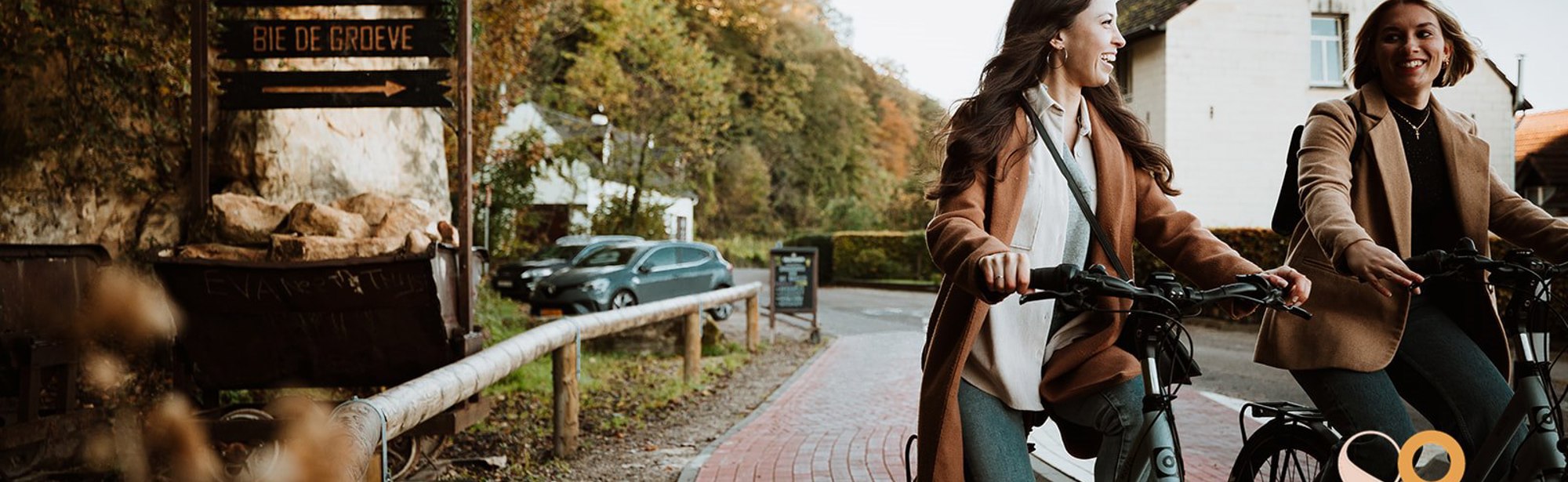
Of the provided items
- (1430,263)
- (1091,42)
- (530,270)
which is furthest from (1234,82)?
(1091,42)

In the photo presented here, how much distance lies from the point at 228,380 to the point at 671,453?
2.69 m

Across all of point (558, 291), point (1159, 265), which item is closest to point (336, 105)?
point (558, 291)

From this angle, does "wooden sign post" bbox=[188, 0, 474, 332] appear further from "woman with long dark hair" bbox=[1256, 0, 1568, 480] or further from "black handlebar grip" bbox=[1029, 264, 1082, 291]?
"black handlebar grip" bbox=[1029, 264, 1082, 291]

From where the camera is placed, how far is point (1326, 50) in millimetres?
24156

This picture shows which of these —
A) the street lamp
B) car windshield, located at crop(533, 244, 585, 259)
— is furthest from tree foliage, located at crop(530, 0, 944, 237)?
car windshield, located at crop(533, 244, 585, 259)

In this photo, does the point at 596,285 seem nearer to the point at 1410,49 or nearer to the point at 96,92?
the point at 96,92

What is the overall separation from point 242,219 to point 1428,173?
286 inches

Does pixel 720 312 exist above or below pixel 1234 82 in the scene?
below

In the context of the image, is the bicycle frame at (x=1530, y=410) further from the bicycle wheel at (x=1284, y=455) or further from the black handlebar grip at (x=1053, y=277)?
the black handlebar grip at (x=1053, y=277)

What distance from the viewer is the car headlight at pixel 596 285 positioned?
19281 millimetres

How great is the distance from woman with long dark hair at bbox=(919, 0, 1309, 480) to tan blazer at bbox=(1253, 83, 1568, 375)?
1.56 ft

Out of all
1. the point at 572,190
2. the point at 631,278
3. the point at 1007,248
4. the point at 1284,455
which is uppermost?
the point at 572,190

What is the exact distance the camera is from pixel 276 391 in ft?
26.4

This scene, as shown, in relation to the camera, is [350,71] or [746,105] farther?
[746,105]
